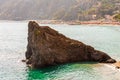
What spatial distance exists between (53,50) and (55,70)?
6.80 m

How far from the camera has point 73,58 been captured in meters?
75.5

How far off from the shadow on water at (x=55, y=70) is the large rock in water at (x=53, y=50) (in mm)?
2322

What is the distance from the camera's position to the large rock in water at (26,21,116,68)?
7119 centimetres

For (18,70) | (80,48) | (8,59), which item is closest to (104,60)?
(80,48)

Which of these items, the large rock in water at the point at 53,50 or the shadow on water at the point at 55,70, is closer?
the shadow on water at the point at 55,70

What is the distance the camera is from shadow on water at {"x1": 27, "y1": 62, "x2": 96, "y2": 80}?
6321 centimetres

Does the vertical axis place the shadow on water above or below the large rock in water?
below

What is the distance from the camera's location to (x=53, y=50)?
241 ft

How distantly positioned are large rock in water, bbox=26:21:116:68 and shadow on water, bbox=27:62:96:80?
2322 millimetres

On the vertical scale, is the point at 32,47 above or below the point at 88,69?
above

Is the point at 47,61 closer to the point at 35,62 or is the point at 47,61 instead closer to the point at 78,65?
the point at 35,62

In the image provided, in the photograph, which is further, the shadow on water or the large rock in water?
the large rock in water

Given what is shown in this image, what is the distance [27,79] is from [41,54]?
1018 centimetres

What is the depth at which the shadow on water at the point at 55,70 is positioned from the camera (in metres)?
63.2
